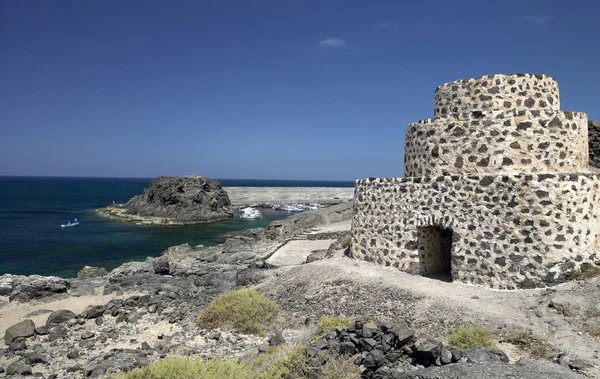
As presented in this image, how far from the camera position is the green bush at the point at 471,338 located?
762cm

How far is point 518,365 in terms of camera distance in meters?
6.22

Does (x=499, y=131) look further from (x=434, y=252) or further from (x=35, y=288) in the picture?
(x=35, y=288)

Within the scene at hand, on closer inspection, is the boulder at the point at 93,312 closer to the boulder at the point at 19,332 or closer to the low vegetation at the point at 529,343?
the boulder at the point at 19,332

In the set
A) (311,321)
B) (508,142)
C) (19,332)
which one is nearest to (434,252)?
(508,142)

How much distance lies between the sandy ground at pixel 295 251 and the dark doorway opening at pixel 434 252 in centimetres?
841

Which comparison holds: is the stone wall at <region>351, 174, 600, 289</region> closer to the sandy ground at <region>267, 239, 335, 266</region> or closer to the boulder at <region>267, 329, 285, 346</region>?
the boulder at <region>267, 329, 285, 346</region>

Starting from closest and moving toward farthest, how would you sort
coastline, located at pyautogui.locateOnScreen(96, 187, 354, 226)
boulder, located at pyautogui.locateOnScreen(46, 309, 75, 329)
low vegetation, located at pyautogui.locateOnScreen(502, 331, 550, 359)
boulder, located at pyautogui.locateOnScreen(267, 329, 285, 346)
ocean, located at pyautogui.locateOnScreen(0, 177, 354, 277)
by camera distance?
low vegetation, located at pyautogui.locateOnScreen(502, 331, 550, 359)
boulder, located at pyautogui.locateOnScreen(267, 329, 285, 346)
boulder, located at pyautogui.locateOnScreen(46, 309, 75, 329)
ocean, located at pyautogui.locateOnScreen(0, 177, 354, 277)
coastline, located at pyautogui.locateOnScreen(96, 187, 354, 226)

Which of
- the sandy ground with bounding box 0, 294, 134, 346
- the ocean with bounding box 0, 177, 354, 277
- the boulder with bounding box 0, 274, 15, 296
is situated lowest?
the ocean with bounding box 0, 177, 354, 277

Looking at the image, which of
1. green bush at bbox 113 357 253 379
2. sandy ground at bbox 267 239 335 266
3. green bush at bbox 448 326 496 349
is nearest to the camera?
green bush at bbox 113 357 253 379

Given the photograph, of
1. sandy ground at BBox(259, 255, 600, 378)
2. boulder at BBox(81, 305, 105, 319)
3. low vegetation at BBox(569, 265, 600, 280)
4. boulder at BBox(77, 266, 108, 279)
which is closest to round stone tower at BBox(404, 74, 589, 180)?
low vegetation at BBox(569, 265, 600, 280)

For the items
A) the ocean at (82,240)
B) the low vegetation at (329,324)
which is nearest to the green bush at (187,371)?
the low vegetation at (329,324)

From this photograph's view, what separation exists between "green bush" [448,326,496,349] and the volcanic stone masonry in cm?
319

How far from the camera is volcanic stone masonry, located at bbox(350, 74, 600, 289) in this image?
1013 cm

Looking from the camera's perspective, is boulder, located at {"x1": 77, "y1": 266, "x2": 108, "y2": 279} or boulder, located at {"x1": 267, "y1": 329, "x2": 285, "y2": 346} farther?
boulder, located at {"x1": 77, "y1": 266, "x2": 108, "y2": 279}
